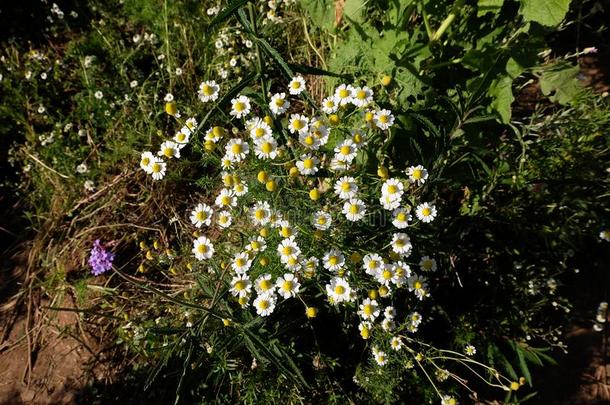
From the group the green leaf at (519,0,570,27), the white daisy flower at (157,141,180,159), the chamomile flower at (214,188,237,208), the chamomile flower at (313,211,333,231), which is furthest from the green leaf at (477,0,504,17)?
the white daisy flower at (157,141,180,159)

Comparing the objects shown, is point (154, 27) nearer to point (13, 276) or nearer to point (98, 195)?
point (98, 195)

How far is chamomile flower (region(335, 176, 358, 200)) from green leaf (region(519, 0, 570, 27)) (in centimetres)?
94

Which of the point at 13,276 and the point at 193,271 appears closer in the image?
the point at 193,271

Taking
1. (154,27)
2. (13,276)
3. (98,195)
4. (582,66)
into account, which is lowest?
(13,276)

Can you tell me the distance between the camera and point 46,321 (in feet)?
9.39

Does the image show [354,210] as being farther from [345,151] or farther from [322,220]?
[345,151]

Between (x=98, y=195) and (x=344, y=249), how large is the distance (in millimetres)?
2037

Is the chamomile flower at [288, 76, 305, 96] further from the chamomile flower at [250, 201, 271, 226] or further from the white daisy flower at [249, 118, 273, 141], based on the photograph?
the chamomile flower at [250, 201, 271, 226]

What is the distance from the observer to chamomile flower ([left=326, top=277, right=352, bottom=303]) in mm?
1757

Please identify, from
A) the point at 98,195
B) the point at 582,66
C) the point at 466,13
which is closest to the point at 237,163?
the point at 466,13

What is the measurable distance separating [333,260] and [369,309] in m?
0.29

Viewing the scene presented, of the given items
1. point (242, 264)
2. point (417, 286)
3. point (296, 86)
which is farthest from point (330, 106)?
point (417, 286)

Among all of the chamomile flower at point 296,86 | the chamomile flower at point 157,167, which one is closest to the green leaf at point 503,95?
the chamomile flower at point 296,86

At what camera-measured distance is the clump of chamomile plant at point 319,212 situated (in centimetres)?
175
